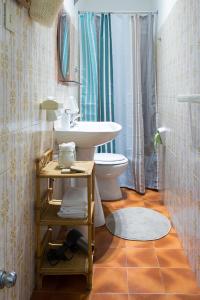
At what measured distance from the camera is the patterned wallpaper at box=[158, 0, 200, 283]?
5.95ft

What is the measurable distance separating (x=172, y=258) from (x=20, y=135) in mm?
1343

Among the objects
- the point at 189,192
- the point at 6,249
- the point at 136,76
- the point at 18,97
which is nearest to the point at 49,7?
the point at 18,97

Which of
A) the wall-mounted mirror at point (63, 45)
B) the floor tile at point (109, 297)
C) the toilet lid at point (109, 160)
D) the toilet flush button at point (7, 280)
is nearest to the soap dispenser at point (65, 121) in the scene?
the wall-mounted mirror at point (63, 45)

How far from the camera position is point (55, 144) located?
7.48ft

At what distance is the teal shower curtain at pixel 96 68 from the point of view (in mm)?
3379

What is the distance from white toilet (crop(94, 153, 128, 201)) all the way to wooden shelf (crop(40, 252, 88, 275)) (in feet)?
4.21

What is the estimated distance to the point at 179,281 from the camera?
181 cm

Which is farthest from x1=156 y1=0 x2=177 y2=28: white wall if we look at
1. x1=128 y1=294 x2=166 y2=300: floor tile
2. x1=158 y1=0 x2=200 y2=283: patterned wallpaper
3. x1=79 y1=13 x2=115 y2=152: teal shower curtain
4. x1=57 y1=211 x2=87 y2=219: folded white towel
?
x1=128 y1=294 x2=166 y2=300: floor tile

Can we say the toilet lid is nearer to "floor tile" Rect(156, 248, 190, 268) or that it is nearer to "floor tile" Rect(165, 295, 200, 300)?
"floor tile" Rect(156, 248, 190, 268)

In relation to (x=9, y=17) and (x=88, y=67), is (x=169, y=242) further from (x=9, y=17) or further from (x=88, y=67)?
(x=88, y=67)

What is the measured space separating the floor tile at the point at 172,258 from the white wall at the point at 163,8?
6.14 ft

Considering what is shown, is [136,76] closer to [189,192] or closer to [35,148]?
[189,192]

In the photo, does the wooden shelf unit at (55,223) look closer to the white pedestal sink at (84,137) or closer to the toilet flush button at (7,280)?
the white pedestal sink at (84,137)

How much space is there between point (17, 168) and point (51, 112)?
61 cm
